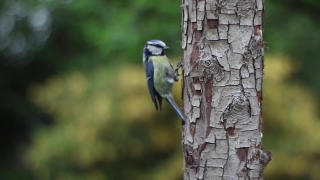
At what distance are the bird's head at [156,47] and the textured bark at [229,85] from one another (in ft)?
3.02

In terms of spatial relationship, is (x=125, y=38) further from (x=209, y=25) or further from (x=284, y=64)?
(x=209, y=25)

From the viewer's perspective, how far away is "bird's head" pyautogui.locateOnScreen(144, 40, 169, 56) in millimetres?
2926

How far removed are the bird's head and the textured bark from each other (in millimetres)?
921

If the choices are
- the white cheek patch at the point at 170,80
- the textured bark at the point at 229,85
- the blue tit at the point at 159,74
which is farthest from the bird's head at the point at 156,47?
the textured bark at the point at 229,85

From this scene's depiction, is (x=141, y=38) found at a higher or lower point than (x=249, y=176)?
higher

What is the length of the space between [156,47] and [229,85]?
105 cm

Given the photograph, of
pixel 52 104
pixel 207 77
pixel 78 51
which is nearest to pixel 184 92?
pixel 207 77

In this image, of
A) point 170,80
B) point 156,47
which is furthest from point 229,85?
point 156,47

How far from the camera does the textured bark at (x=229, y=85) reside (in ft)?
6.42

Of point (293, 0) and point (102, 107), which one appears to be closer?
point (102, 107)

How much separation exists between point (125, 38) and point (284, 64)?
152cm

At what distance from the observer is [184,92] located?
211cm

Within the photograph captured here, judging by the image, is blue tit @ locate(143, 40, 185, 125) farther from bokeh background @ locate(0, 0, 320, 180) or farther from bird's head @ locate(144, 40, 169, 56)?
bokeh background @ locate(0, 0, 320, 180)

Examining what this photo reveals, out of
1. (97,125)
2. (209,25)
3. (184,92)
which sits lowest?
(97,125)
